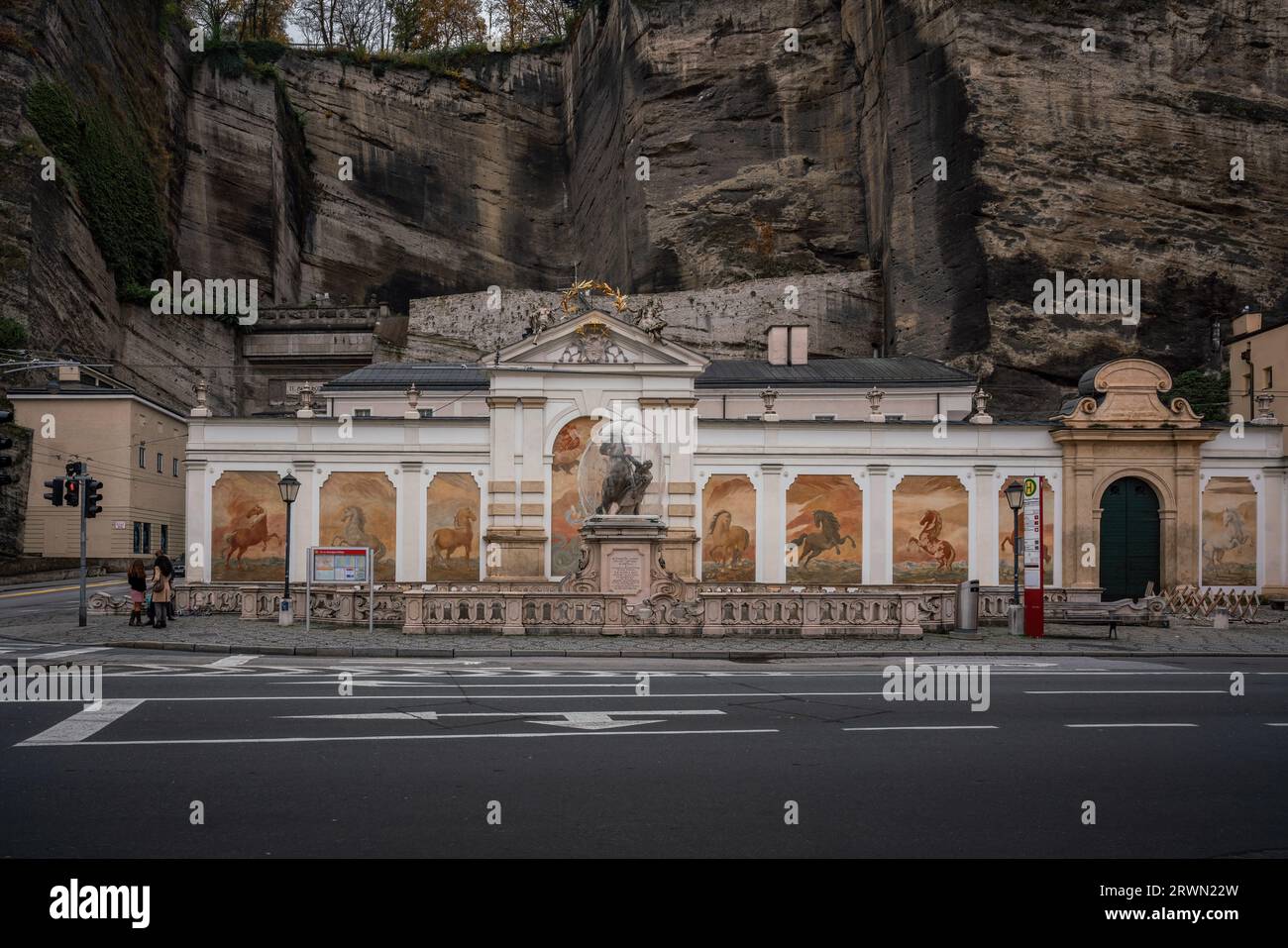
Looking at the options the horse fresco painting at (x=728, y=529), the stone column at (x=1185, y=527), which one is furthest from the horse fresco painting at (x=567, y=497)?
the stone column at (x=1185, y=527)

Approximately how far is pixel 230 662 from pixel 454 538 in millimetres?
19456

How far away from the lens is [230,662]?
2025 cm

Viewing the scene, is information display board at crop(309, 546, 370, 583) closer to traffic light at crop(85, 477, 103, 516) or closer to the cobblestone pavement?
the cobblestone pavement

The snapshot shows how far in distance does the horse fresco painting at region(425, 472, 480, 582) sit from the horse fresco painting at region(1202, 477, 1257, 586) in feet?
86.6

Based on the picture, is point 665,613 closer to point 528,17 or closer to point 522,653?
point 522,653

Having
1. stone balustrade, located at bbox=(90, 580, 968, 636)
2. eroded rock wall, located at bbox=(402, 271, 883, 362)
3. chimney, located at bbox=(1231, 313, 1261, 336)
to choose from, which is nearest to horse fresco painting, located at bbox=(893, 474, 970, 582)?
stone balustrade, located at bbox=(90, 580, 968, 636)

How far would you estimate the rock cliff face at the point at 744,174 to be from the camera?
57781 millimetres

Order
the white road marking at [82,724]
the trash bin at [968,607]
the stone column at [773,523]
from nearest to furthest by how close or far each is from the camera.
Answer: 1. the white road marking at [82,724]
2. the trash bin at [968,607]
3. the stone column at [773,523]

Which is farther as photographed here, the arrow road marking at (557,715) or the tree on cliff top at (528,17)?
the tree on cliff top at (528,17)

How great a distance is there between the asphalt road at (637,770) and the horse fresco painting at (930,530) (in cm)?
2285

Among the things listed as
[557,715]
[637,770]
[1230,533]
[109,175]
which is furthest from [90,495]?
[109,175]

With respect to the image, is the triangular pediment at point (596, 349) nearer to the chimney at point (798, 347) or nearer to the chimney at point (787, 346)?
the chimney at point (787, 346)
